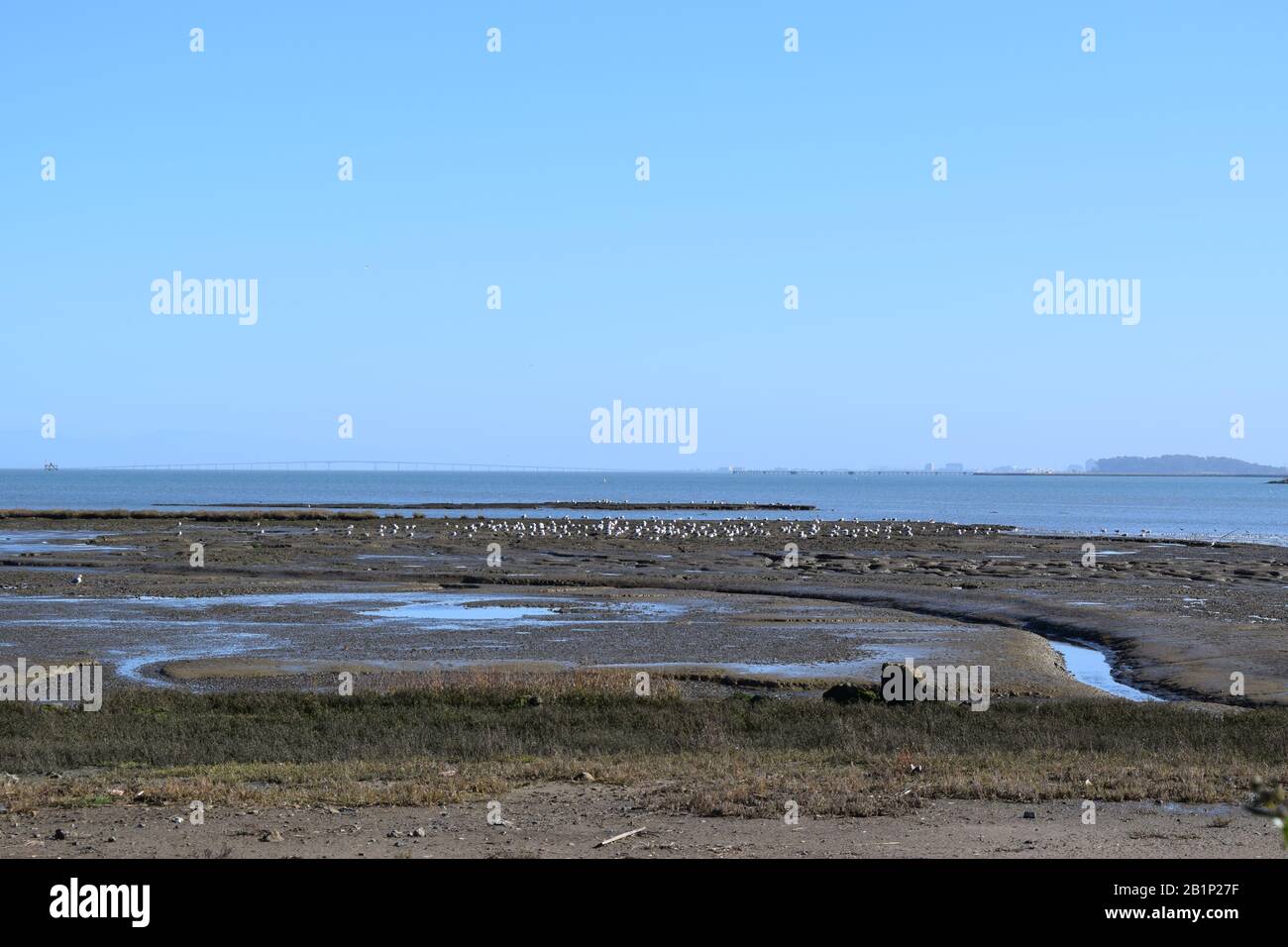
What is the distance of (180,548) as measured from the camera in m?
67.1

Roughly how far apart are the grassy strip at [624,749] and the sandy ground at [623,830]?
1.61 feet

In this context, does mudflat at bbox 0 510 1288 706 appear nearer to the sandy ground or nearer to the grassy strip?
the grassy strip

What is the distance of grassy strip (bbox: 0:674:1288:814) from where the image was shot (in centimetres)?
1371

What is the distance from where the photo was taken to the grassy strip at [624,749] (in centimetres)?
1371

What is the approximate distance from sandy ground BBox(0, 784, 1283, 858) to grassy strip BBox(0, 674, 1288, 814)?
1.61 ft

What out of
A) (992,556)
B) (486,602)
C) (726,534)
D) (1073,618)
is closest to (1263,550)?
(992,556)

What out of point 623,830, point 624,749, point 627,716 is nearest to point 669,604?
point 627,716

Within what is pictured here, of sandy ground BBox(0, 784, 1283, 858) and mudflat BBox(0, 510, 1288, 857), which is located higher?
sandy ground BBox(0, 784, 1283, 858)

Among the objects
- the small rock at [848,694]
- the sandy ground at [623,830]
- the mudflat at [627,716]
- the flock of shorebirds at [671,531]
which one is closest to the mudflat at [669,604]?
the mudflat at [627,716]

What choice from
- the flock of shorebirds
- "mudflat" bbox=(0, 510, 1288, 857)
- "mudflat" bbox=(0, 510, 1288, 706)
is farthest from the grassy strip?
the flock of shorebirds

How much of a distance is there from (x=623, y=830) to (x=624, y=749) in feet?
18.3

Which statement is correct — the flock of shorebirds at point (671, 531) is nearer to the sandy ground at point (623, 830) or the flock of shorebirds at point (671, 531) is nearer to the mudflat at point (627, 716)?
the mudflat at point (627, 716)
